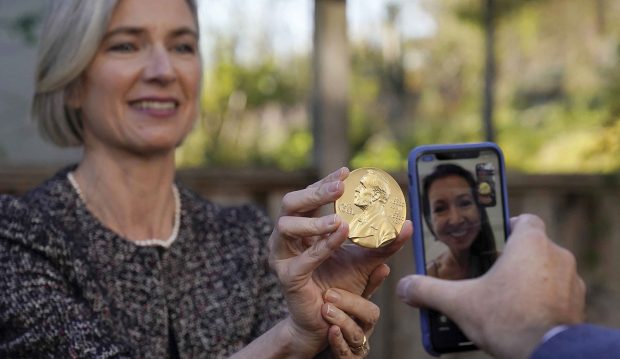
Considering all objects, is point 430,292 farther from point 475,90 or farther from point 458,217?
point 475,90

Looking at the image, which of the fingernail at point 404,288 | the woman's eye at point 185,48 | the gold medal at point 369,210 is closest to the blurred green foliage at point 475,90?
the woman's eye at point 185,48

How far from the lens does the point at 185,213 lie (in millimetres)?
2549

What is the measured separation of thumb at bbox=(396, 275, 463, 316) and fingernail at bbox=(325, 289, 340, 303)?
33 centimetres

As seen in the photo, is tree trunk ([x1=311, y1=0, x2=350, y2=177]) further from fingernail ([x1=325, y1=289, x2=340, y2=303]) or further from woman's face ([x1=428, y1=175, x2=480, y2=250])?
woman's face ([x1=428, y1=175, x2=480, y2=250])

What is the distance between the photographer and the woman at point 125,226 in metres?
2.08

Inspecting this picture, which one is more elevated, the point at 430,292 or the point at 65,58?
the point at 65,58

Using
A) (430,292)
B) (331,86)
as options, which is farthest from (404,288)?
(331,86)

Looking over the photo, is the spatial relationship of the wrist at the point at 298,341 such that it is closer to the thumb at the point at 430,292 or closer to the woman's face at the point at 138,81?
the thumb at the point at 430,292

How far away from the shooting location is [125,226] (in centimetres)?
242

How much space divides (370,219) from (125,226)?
968mm

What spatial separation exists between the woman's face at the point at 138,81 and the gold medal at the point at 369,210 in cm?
91

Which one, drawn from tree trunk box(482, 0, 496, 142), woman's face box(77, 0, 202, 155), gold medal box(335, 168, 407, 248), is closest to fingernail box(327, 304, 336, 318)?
gold medal box(335, 168, 407, 248)

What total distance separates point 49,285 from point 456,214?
0.96m

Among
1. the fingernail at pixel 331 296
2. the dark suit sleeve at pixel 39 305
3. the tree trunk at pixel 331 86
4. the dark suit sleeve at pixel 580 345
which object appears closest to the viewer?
the dark suit sleeve at pixel 580 345
